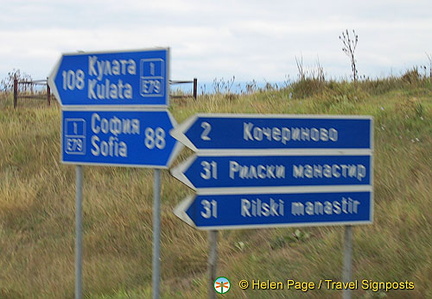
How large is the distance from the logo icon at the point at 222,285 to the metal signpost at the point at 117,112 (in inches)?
18.2

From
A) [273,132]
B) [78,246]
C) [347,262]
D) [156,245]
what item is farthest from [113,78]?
[347,262]

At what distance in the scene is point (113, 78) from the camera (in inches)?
230

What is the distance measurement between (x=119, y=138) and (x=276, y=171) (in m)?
1.67

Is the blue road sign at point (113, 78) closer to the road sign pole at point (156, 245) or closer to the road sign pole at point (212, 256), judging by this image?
the road sign pole at point (156, 245)

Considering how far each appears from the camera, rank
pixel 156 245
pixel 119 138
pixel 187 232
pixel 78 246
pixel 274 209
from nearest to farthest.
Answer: pixel 274 209 < pixel 156 245 < pixel 119 138 < pixel 78 246 < pixel 187 232

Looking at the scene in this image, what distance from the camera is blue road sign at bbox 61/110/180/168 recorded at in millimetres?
5445

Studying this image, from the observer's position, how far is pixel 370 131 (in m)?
4.93

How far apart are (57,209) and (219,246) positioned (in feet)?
11.9

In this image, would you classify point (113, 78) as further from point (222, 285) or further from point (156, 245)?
point (222, 285)

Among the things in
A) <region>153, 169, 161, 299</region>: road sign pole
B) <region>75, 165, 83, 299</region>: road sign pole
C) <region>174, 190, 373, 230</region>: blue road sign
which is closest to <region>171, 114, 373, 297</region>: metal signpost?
<region>174, 190, 373, 230</region>: blue road sign

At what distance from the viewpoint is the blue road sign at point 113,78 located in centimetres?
548

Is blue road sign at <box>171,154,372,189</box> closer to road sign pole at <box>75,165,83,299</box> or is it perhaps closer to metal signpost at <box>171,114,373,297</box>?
metal signpost at <box>171,114,373,297</box>

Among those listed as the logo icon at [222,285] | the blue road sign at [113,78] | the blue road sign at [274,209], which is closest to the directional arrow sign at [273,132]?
the blue road sign at [274,209]

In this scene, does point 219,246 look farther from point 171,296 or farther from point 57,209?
point 57,209
